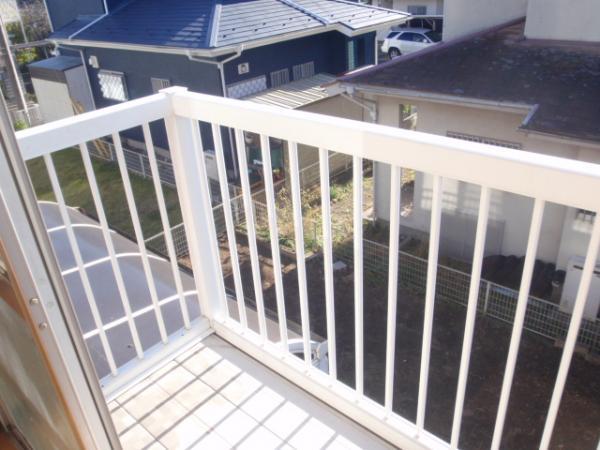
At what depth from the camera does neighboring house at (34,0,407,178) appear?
8.46m

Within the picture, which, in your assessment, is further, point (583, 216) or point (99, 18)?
point (99, 18)

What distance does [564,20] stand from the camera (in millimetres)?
5797

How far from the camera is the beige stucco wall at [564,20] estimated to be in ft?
18.2

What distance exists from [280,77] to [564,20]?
497 cm

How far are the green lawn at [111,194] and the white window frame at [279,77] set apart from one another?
272 centimetres

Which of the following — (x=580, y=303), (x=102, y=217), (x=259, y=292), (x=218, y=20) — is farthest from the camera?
(x=218, y=20)

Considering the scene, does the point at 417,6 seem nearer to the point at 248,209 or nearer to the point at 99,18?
the point at 99,18

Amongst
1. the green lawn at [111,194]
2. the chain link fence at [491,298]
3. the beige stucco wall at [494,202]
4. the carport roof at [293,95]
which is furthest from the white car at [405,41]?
the chain link fence at [491,298]

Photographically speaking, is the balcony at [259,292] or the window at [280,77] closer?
the balcony at [259,292]

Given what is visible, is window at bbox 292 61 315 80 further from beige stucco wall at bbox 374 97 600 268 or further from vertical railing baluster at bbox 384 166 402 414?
vertical railing baluster at bbox 384 166 402 414

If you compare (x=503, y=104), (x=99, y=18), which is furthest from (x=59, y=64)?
(x=503, y=104)

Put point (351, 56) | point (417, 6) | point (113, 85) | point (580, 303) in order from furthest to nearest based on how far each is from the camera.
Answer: point (417, 6) → point (113, 85) → point (351, 56) → point (580, 303)

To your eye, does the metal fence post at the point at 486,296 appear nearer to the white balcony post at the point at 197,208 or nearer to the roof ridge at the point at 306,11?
the white balcony post at the point at 197,208

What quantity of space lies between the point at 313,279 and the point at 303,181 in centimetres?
243
